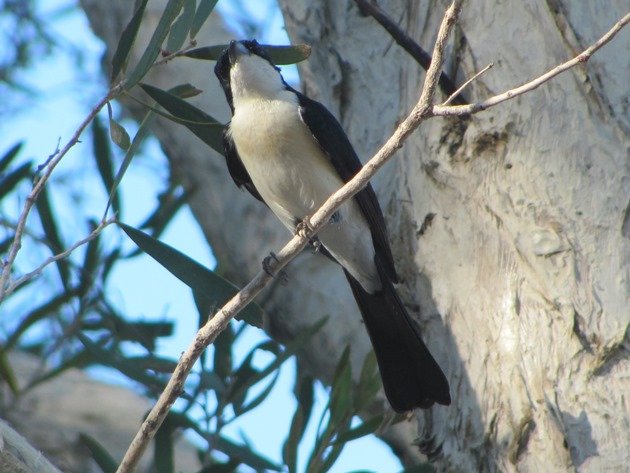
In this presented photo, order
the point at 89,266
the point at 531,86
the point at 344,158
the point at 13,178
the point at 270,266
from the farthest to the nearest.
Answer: the point at 89,266 < the point at 13,178 < the point at 344,158 < the point at 270,266 < the point at 531,86

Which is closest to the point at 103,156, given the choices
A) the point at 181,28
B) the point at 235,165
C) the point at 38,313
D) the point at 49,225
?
the point at 49,225

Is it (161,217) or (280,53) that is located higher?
(161,217)

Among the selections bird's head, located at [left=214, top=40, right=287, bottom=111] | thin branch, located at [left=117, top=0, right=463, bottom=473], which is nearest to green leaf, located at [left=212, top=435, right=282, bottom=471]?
bird's head, located at [left=214, top=40, right=287, bottom=111]

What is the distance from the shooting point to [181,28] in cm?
274

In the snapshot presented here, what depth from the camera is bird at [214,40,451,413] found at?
2889mm

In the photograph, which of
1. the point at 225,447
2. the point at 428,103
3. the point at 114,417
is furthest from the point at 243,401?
the point at 114,417

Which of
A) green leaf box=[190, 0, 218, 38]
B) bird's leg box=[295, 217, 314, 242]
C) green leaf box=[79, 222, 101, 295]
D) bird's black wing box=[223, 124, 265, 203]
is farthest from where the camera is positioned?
green leaf box=[79, 222, 101, 295]

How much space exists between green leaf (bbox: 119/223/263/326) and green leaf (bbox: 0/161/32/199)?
137 centimetres

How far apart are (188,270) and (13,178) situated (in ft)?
5.05

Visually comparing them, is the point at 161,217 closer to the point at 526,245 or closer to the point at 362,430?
the point at 362,430

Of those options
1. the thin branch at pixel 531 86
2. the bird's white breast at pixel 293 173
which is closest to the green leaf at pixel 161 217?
the bird's white breast at pixel 293 173

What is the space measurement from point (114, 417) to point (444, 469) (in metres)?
4.42

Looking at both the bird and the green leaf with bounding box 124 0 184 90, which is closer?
the green leaf with bounding box 124 0 184 90

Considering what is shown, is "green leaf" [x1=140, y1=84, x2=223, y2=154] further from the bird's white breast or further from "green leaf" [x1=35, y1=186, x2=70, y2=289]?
"green leaf" [x1=35, y1=186, x2=70, y2=289]
